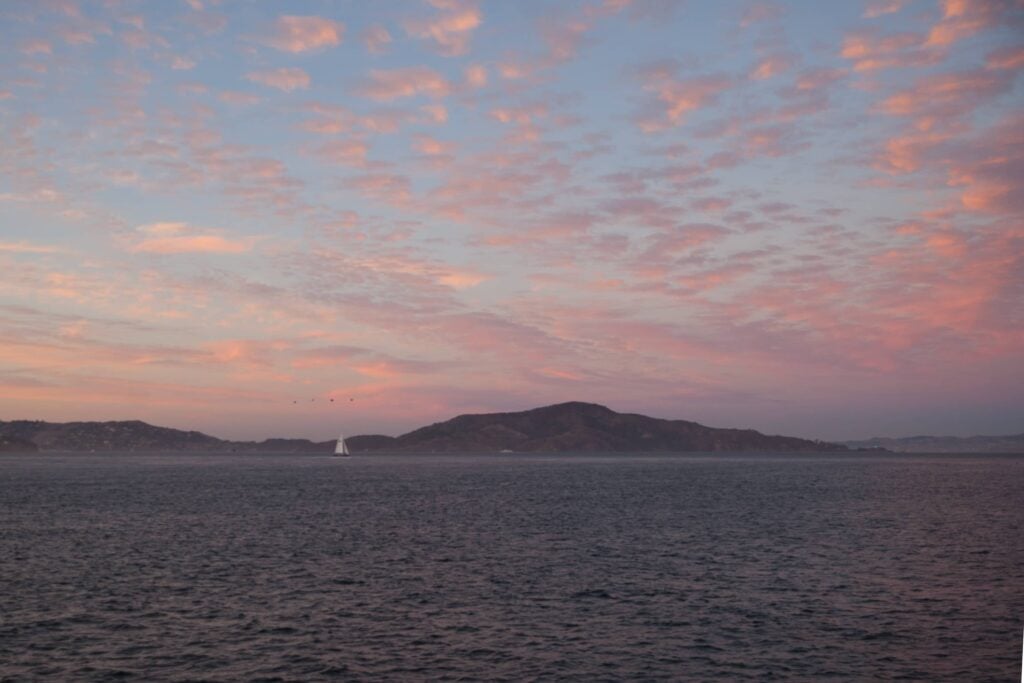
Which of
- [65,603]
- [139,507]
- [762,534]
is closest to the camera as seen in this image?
[65,603]

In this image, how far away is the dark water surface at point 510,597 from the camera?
41031mm

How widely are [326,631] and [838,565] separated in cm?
4366

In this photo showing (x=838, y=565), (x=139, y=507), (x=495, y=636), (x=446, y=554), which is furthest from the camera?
(x=139, y=507)

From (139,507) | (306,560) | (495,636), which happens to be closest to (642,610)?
(495,636)

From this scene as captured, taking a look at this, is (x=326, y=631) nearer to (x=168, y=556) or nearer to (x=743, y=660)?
(x=743, y=660)

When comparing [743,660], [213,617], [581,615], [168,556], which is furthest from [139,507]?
[743,660]

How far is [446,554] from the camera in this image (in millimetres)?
76125

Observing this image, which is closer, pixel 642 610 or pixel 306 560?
pixel 642 610

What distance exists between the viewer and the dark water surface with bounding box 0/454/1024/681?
41031 mm

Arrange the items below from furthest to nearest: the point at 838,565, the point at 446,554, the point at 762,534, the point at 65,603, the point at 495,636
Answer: the point at 762,534, the point at 446,554, the point at 838,565, the point at 65,603, the point at 495,636

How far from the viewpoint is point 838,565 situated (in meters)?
70.1

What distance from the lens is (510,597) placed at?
184ft

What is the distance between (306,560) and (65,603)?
21183 mm

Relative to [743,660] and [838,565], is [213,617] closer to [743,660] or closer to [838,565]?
[743,660]
